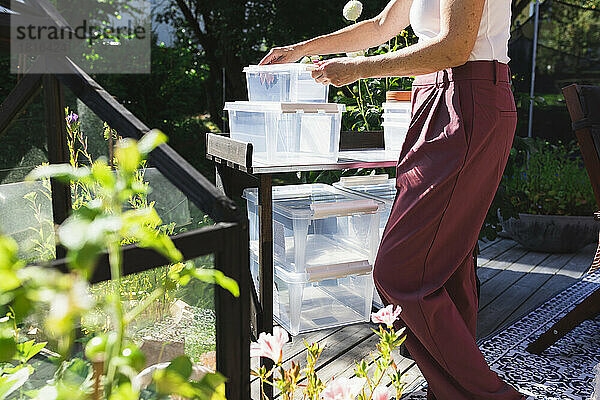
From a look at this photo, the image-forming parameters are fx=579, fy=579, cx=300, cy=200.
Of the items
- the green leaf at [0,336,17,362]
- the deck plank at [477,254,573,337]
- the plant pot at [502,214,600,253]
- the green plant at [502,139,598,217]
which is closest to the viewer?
the green leaf at [0,336,17,362]

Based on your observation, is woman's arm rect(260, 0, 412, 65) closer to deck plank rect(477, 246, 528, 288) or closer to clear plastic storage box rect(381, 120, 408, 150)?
clear plastic storage box rect(381, 120, 408, 150)

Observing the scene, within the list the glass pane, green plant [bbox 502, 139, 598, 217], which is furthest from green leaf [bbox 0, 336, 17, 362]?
green plant [bbox 502, 139, 598, 217]

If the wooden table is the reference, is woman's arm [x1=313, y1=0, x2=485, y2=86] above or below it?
above

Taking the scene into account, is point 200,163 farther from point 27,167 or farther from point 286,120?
point 27,167

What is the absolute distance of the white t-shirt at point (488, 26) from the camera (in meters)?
1.61

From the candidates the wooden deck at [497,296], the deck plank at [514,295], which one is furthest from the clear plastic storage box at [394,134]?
the deck plank at [514,295]

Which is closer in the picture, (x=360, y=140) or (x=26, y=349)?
(x=26, y=349)

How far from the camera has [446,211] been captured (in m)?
1.67

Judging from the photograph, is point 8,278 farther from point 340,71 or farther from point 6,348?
point 340,71

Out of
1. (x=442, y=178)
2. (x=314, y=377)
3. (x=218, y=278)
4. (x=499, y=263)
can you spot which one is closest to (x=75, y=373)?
(x=218, y=278)

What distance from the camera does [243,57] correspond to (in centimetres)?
666

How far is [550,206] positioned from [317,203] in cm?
230

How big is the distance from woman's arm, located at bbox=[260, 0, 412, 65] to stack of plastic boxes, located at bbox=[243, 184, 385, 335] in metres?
0.56

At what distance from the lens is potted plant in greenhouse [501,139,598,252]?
3.71 meters
